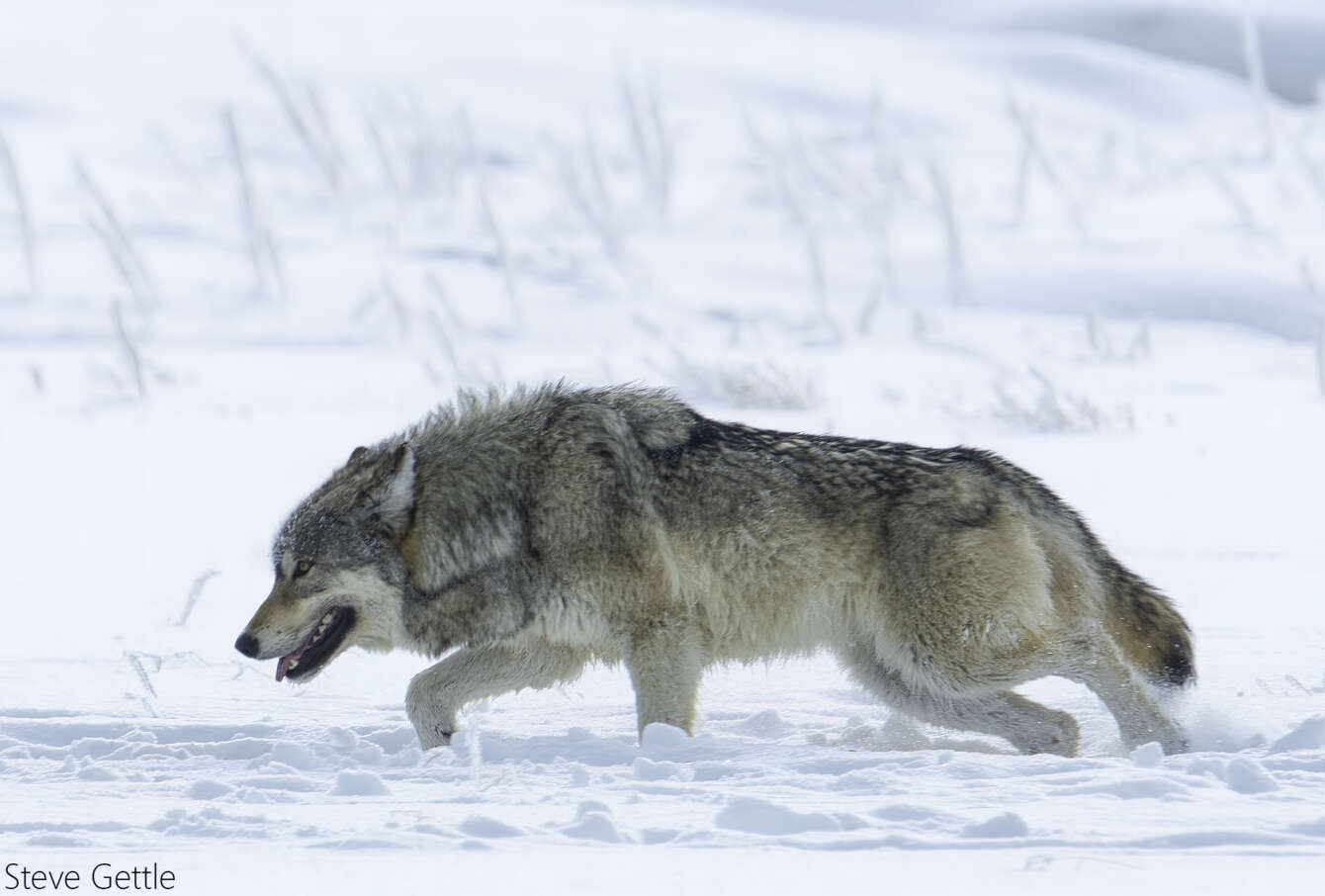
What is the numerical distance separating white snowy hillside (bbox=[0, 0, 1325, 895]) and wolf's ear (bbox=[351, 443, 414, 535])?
28.2 inches

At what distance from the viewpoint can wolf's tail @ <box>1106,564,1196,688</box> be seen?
511cm

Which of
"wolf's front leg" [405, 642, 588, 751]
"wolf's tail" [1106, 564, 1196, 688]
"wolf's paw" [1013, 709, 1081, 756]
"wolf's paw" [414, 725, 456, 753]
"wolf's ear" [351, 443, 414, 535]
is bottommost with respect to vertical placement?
"wolf's paw" [414, 725, 456, 753]

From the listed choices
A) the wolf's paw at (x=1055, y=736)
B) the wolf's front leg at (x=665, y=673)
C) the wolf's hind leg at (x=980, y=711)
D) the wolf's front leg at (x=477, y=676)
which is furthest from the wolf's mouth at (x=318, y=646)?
the wolf's paw at (x=1055, y=736)

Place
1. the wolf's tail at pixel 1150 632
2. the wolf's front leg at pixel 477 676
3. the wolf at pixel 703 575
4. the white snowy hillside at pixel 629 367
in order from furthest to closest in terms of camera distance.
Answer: the wolf's front leg at pixel 477 676
the wolf's tail at pixel 1150 632
the wolf at pixel 703 575
the white snowy hillside at pixel 629 367

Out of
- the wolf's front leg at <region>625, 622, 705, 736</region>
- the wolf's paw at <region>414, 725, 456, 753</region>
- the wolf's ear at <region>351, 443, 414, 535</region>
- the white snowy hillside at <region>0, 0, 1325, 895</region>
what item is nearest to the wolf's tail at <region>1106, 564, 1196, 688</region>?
the white snowy hillside at <region>0, 0, 1325, 895</region>

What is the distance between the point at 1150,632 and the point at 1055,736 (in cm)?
48

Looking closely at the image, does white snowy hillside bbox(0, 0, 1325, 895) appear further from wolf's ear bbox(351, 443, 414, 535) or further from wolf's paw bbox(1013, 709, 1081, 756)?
wolf's ear bbox(351, 443, 414, 535)

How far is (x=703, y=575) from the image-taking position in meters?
5.12

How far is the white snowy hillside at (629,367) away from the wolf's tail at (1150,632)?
0.50ft

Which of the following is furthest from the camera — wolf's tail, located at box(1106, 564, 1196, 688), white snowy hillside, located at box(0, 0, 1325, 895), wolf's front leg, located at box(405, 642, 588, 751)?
wolf's front leg, located at box(405, 642, 588, 751)

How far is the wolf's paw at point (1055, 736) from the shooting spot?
5035 millimetres

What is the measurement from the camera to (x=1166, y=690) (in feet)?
16.6

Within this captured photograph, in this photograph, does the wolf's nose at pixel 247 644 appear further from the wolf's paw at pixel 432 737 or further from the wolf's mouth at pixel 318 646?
the wolf's paw at pixel 432 737

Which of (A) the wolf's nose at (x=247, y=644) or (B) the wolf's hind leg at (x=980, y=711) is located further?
(A) the wolf's nose at (x=247, y=644)
